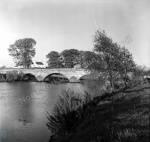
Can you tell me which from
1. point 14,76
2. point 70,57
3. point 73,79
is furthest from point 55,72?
point 70,57

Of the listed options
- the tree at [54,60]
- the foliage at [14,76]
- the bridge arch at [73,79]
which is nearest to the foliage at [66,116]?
the bridge arch at [73,79]

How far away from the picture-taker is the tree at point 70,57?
73.4 meters

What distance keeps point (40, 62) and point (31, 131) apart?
86239mm

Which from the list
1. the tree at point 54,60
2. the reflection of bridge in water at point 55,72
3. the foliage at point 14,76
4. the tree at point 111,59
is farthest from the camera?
the tree at point 54,60

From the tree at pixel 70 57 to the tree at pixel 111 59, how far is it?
54351 mm

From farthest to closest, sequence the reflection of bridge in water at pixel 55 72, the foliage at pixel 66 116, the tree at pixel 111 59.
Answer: the reflection of bridge in water at pixel 55 72 < the tree at pixel 111 59 < the foliage at pixel 66 116

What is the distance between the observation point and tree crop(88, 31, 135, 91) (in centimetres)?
1803

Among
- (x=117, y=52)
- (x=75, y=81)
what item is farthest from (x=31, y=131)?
(x=75, y=81)

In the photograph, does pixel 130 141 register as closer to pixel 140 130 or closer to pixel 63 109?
pixel 140 130

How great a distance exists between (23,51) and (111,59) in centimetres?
4640

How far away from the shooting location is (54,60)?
7562 centimetres

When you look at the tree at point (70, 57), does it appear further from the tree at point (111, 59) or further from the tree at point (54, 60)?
the tree at point (111, 59)

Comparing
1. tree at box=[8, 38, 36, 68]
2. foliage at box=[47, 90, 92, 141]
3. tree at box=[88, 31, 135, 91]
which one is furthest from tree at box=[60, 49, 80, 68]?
foliage at box=[47, 90, 92, 141]

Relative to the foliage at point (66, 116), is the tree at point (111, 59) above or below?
above
